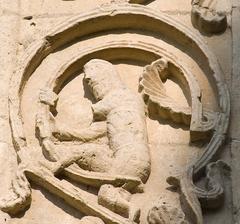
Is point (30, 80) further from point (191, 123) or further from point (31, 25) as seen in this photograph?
point (191, 123)

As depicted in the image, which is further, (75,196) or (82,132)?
(82,132)

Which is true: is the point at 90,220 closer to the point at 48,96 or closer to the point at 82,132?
the point at 82,132

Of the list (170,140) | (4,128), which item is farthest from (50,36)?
(170,140)

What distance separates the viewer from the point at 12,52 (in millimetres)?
5398

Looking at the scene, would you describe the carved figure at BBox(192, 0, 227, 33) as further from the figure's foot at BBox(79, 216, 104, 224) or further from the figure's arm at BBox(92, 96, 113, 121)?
the figure's foot at BBox(79, 216, 104, 224)

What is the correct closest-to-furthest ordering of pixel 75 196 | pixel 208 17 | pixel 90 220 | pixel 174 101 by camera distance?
pixel 90 220 < pixel 75 196 < pixel 174 101 < pixel 208 17

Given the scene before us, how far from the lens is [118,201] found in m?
4.59

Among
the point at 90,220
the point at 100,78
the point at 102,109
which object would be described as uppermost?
the point at 100,78

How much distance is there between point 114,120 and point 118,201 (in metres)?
0.55

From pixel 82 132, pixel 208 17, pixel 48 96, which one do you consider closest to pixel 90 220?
pixel 82 132

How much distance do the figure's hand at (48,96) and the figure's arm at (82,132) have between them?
18 centimetres

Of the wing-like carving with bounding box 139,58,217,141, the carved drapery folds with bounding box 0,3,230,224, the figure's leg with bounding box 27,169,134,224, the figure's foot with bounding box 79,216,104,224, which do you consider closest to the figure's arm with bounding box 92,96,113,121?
the carved drapery folds with bounding box 0,3,230,224

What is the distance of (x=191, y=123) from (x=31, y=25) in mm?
1248

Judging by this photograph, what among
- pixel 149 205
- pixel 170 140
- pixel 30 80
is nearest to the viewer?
pixel 149 205
